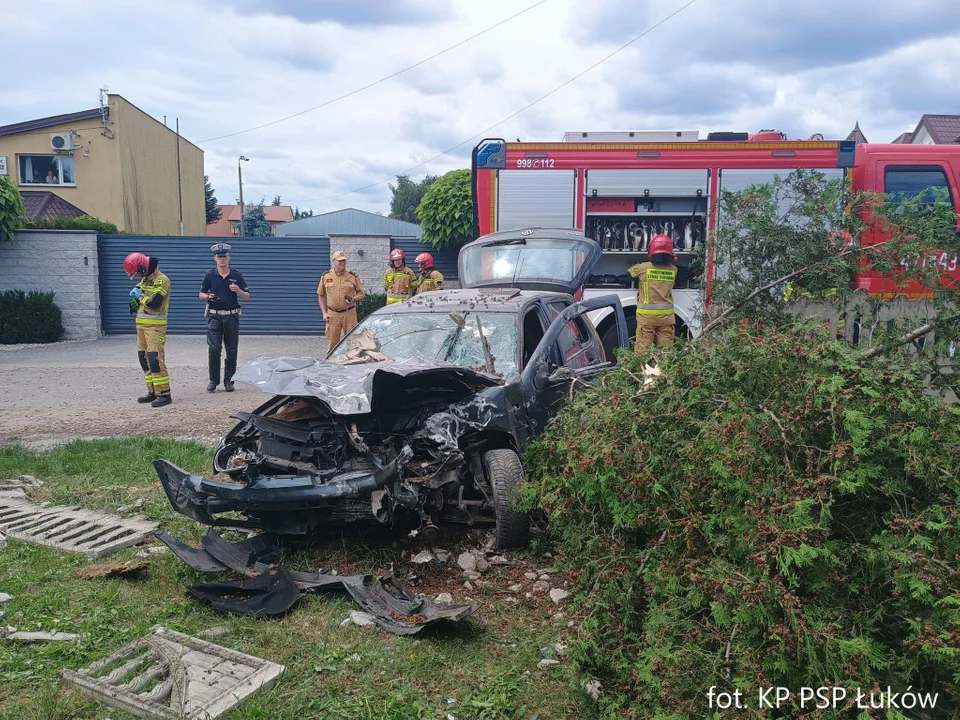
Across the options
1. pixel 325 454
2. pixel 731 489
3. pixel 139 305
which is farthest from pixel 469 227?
pixel 731 489

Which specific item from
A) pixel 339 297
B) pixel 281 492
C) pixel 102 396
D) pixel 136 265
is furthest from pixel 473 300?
pixel 102 396

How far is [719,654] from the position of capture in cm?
259

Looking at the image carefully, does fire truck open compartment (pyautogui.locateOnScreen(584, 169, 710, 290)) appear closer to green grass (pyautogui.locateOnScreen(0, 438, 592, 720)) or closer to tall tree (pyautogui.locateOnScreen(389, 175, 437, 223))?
green grass (pyautogui.locateOnScreen(0, 438, 592, 720))

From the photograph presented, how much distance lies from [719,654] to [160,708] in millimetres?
2173

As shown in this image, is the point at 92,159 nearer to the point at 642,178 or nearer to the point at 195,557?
the point at 642,178

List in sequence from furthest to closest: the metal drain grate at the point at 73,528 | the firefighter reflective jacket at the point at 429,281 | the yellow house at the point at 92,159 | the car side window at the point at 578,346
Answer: the yellow house at the point at 92,159 → the firefighter reflective jacket at the point at 429,281 → the car side window at the point at 578,346 → the metal drain grate at the point at 73,528

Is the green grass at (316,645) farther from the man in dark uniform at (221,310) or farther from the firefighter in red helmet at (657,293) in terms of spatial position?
the man in dark uniform at (221,310)

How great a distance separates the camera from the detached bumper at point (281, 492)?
4016 mm

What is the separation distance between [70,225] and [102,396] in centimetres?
997

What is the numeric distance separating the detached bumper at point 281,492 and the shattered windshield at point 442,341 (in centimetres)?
131

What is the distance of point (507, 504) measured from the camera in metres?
4.41

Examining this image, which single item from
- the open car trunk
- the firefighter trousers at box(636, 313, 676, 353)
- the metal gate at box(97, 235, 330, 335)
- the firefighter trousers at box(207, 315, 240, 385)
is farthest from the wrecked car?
the metal gate at box(97, 235, 330, 335)

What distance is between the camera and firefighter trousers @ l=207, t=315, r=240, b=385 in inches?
394

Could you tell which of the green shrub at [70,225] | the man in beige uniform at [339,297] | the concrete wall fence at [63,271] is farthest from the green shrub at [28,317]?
the man in beige uniform at [339,297]
